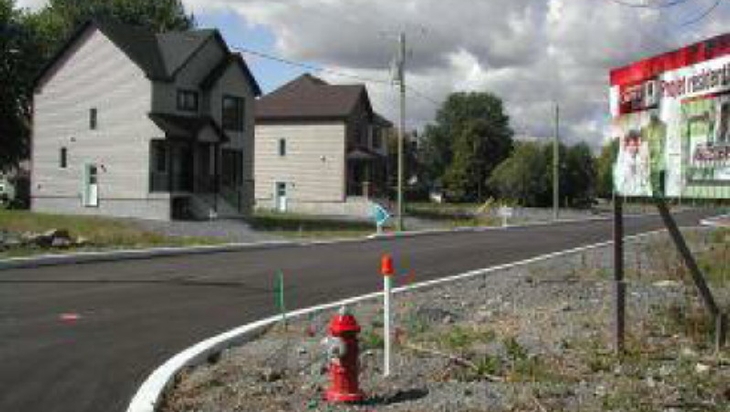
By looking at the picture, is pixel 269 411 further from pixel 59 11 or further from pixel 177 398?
pixel 59 11

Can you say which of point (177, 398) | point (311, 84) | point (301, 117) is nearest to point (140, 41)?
point (301, 117)

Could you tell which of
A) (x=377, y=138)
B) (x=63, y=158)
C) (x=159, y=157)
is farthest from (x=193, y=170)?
(x=377, y=138)

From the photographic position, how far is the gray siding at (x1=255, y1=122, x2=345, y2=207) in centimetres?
6656

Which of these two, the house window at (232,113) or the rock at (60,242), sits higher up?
the house window at (232,113)

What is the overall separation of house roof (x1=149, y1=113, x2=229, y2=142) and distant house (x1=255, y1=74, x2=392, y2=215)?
54.2 ft

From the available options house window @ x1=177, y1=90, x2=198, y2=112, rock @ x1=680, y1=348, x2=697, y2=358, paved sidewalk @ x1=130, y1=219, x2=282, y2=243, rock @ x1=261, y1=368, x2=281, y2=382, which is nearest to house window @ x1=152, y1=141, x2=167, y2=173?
house window @ x1=177, y1=90, x2=198, y2=112

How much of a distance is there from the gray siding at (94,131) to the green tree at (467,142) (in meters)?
64.5

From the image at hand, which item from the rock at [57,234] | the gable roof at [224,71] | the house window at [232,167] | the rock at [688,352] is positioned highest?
the gable roof at [224,71]

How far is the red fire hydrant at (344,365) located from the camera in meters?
8.27

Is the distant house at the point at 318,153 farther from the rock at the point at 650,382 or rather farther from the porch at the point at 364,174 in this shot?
the rock at the point at 650,382

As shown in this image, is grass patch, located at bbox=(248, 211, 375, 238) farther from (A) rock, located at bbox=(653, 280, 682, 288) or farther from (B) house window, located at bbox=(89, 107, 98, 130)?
(A) rock, located at bbox=(653, 280, 682, 288)

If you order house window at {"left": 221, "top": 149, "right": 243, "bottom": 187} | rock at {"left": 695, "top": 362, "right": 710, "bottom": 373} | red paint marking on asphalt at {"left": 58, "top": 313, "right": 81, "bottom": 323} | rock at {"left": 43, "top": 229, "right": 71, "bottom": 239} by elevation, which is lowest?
red paint marking on asphalt at {"left": 58, "top": 313, "right": 81, "bottom": 323}

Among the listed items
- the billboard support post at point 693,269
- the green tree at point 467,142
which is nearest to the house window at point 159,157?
the billboard support post at point 693,269

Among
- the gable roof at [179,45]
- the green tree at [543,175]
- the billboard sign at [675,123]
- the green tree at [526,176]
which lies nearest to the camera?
the billboard sign at [675,123]
